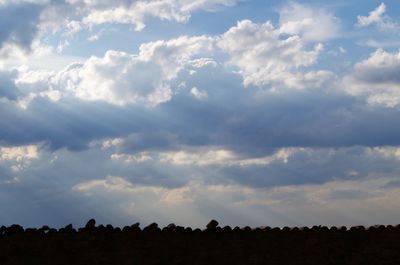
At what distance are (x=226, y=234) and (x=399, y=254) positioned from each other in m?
5.07

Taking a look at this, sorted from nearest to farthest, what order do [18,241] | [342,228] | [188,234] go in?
1. [18,241]
2. [188,234]
3. [342,228]

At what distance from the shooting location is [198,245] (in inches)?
703

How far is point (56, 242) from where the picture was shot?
16.8m

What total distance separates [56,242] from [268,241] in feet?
18.2

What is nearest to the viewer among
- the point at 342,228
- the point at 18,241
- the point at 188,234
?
the point at 18,241

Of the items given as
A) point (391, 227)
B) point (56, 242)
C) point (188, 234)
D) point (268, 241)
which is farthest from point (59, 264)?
point (391, 227)

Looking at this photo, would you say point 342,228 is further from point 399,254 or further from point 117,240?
point 117,240

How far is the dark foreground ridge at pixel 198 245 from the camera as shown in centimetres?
1666

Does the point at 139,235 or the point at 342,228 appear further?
the point at 342,228

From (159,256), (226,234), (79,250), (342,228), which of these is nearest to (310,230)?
(342,228)

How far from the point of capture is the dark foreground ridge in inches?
656

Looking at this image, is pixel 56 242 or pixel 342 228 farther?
pixel 342 228

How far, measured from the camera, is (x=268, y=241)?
60.5 feet

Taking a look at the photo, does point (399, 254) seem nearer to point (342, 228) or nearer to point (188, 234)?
point (342, 228)
